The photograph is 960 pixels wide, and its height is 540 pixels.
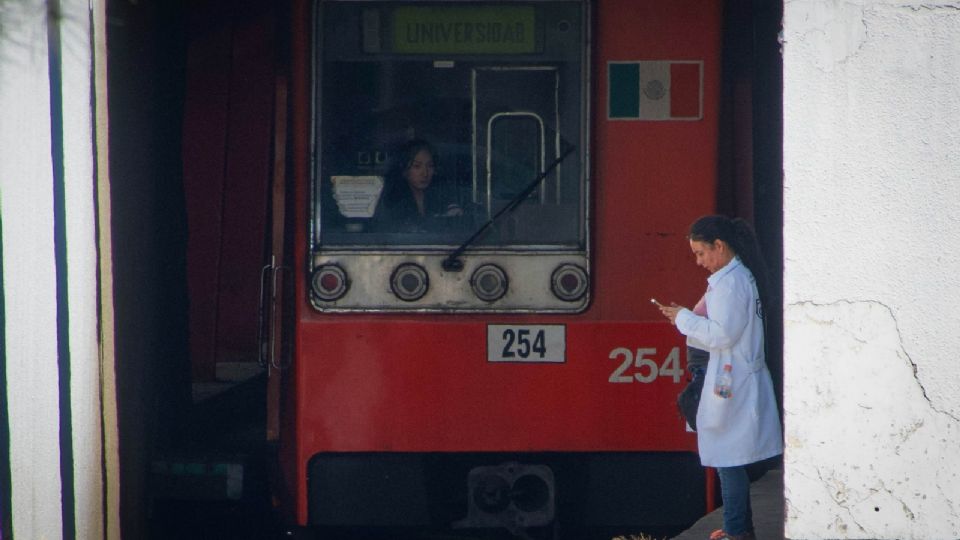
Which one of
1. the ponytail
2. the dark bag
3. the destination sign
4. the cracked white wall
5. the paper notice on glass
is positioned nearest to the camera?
the cracked white wall

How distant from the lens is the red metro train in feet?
19.1

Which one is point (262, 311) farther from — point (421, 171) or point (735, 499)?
point (735, 499)

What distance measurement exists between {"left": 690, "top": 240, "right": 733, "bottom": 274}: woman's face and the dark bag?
0.36 meters

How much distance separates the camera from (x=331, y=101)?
5.86 metres

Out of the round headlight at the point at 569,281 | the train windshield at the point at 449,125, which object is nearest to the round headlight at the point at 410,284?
the train windshield at the point at 449,125

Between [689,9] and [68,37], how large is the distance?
2.38 metres

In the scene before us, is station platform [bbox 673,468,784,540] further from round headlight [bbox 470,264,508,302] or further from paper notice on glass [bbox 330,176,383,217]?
paper notice on glass [bbox 330,176,383,217]

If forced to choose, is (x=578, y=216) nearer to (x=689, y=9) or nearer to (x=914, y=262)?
(x=689, y=9)

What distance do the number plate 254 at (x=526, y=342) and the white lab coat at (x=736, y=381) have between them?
1.79 ft

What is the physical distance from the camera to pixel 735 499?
572 centimetres

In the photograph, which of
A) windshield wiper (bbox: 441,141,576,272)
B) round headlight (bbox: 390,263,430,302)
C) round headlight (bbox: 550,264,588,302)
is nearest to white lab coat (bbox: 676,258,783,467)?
round headlight (bbox: 550,264,588,302)

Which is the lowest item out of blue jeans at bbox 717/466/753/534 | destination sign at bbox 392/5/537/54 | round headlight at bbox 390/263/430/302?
blue jeans at bbox 717/466/753/534

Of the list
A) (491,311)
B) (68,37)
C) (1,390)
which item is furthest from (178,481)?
(68,37)

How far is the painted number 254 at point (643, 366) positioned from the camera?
5.86 m
